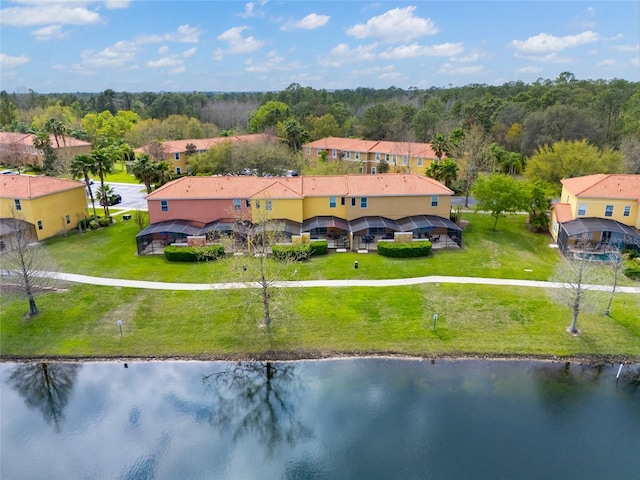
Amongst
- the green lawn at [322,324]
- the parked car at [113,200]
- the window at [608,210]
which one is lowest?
the green lawn at [322,324]

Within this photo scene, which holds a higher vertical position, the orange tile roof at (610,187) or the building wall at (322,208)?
the orange tile roof at (610,187)

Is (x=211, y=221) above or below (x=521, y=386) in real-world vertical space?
above

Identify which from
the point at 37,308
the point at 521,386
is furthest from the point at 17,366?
the point at 521,386

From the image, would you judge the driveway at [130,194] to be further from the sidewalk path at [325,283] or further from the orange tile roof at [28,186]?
the sidewalk path at [325,283]

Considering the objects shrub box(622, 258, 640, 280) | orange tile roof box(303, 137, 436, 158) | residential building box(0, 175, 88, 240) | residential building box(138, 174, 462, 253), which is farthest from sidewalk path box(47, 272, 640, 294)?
orange tile roof box(303, 137, 436, 158)

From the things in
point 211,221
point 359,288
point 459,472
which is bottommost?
point 459,472

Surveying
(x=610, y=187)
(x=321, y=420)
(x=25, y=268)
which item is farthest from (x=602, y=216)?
(x=25, y=268)

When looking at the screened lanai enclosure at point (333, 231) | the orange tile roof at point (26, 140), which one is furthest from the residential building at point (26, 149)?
the screened lanai enclosure at point (333, 231)

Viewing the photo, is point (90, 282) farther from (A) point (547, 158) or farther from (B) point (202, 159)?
(A) point (547, 158)
